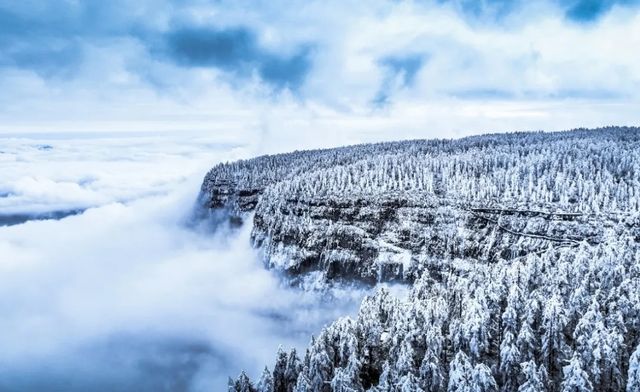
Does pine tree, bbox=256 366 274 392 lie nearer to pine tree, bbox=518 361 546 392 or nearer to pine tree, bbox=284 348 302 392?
pine tree, bbox=284 348 302 392

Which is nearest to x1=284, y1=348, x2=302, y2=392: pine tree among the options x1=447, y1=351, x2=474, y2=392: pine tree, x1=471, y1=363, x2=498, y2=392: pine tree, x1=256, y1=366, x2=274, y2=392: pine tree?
x1=256, y1=366, x2=274, y2=392: pine tree

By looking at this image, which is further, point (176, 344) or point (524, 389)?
point (176, 344)

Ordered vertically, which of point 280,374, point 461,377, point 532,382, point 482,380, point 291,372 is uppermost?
point 532,382

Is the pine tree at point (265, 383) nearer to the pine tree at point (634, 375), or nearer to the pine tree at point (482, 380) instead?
the pine tree at point (482, 380)

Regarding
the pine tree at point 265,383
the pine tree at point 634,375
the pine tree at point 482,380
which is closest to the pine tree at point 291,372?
the pine tree at point 265,383

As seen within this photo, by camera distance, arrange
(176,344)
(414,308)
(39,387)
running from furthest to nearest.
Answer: (176,344) → (39,387) → (414,308)

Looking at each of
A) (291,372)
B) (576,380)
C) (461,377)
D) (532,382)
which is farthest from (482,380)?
(291,372)

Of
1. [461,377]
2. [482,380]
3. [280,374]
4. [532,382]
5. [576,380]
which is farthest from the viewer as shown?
[280,374]

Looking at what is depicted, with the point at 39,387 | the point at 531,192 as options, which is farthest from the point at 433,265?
the point at 39,387

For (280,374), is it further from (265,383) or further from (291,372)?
(265,383)

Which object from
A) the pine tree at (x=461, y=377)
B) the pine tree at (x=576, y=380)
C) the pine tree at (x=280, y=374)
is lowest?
the pine tree at (x=280, y=374)

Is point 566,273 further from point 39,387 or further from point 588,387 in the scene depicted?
point 39,387
